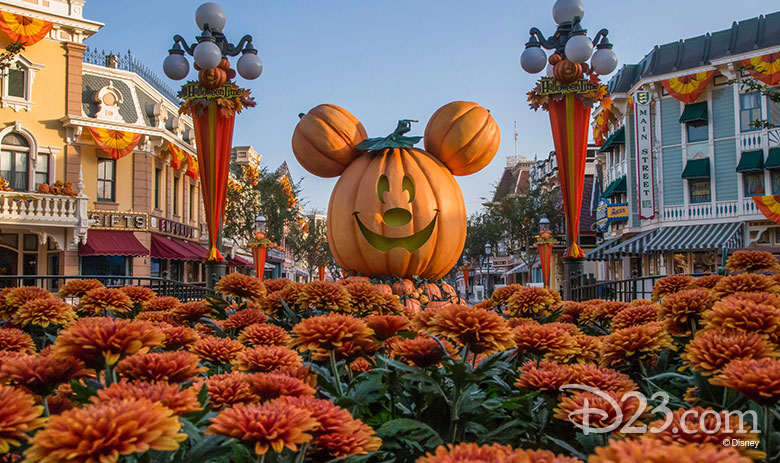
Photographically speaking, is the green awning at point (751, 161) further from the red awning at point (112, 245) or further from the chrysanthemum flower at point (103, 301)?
the chrysanthemum flower at point (103, 301)

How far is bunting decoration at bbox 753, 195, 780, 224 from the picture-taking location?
67.6 feet

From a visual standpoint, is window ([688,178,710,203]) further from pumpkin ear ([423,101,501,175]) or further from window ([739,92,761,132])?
pumpkin ear ([423,101,501,175])

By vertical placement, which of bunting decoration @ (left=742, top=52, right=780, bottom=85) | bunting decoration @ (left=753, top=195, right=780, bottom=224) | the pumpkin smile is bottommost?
the pumpkin smile

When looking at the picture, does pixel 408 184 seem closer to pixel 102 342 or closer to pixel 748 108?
pixel 102 342

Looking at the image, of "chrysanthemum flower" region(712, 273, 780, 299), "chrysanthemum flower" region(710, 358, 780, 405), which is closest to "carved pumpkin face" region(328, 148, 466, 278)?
"chrysanthemum flower" region(712, 273, 780, 299)

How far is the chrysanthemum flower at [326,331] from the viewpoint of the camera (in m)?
1.45

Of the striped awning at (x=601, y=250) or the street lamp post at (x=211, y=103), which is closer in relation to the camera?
the street lamp post at (x=211, y=103)

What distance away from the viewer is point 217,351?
1.59 meters

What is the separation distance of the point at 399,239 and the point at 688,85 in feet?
72.4

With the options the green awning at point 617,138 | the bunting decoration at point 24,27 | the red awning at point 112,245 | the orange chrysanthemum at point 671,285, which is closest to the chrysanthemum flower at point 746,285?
the orange chrysanthemum at point 671,285

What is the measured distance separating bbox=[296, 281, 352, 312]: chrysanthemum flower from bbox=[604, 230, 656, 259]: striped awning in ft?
78.3

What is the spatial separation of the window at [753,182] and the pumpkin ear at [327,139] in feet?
70.8

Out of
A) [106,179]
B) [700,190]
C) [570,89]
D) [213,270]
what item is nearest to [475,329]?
[570,89]

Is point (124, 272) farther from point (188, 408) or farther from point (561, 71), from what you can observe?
point (188, 408)
